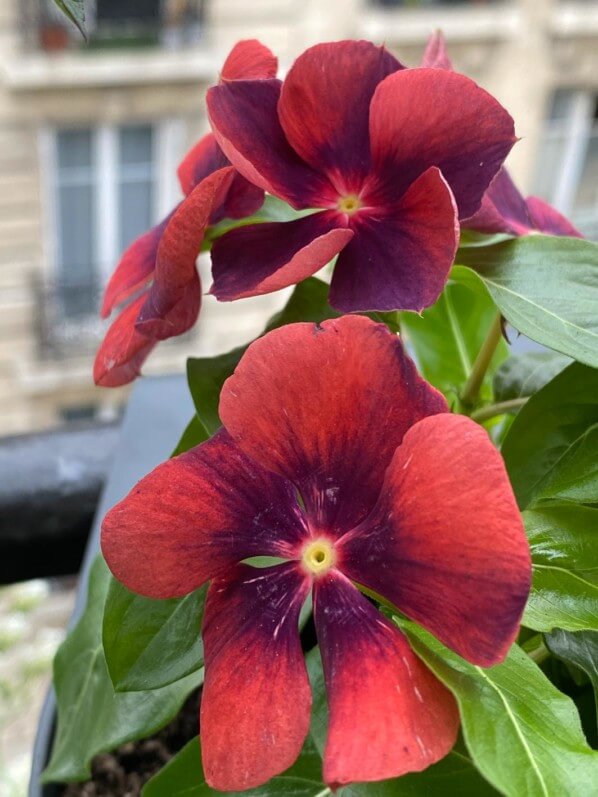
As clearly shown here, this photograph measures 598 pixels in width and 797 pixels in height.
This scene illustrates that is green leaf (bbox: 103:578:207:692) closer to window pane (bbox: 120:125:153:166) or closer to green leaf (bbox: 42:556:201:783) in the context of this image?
green leaf (bbox: 42:556:201:783)

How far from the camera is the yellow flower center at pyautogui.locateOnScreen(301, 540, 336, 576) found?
1.05 feet

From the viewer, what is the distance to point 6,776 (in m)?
0.89

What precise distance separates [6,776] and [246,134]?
0.74 meters

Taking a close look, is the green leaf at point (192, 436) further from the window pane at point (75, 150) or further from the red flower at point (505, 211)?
the window pane at point (75, 150)

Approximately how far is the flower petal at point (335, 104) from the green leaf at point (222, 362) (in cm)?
4

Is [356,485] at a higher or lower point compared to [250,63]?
lower

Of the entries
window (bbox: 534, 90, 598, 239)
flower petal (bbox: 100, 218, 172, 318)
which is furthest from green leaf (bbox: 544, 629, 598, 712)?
window (bbox: 534, 90, 598, 239)

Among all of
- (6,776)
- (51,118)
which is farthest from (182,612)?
(51,118)

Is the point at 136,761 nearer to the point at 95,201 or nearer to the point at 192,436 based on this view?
the point at 192,436

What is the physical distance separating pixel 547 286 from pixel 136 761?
1.12 feet

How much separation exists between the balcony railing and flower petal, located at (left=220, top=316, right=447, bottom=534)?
336 cm

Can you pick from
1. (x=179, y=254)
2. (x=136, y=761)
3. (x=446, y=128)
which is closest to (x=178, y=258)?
(x=179, y=254)

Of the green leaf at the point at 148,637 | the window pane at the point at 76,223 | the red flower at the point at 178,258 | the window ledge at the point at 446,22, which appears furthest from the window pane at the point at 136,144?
the green leaf at the point at 148,637

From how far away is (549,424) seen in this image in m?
0.40
